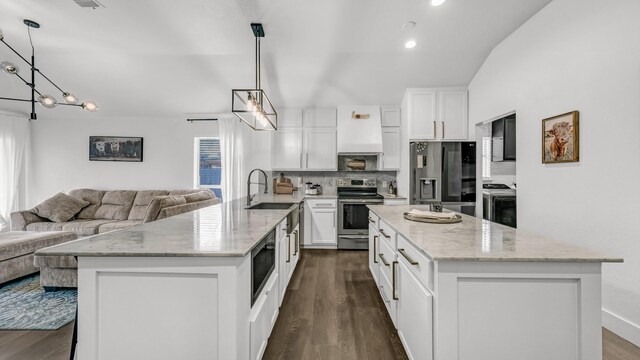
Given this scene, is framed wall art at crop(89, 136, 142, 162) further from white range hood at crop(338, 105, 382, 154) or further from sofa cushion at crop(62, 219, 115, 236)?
white range hood at crop(338, 105, 382, 154)

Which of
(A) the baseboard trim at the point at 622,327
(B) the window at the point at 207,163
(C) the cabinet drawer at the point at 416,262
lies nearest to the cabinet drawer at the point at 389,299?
(C) the cabinet drawer at the point at 416,262

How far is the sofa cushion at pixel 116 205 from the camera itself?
14.5 ft

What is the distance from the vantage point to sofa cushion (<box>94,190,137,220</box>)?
14.5 feet

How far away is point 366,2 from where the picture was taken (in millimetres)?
2568

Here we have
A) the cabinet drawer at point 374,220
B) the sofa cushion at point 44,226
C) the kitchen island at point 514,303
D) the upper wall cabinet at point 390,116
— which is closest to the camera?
the kitchen island at point 514,303

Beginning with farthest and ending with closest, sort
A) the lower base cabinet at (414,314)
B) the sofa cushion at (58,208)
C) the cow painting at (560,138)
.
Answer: the sofa cushion at (58,208)
the cow painting at (560,138)
the lower base cabinet at (414,314)

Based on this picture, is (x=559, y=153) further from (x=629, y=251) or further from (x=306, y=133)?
(x=306, y=133)

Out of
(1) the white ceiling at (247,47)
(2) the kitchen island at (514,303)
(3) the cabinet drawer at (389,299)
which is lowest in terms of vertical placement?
(3) the cabinet drawer at (389,299)

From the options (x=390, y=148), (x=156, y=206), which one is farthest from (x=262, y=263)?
(x=390, y=148)

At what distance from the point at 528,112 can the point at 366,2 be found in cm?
207

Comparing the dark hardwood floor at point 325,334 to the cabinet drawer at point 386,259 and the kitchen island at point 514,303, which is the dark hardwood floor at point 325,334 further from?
the kitchen island at point 514,303

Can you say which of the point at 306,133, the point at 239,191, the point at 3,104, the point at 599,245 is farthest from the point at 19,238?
the point at 599,245

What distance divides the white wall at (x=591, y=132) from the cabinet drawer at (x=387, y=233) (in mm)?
1667

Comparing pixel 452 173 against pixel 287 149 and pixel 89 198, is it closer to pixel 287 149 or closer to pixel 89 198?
pixel 287 149
